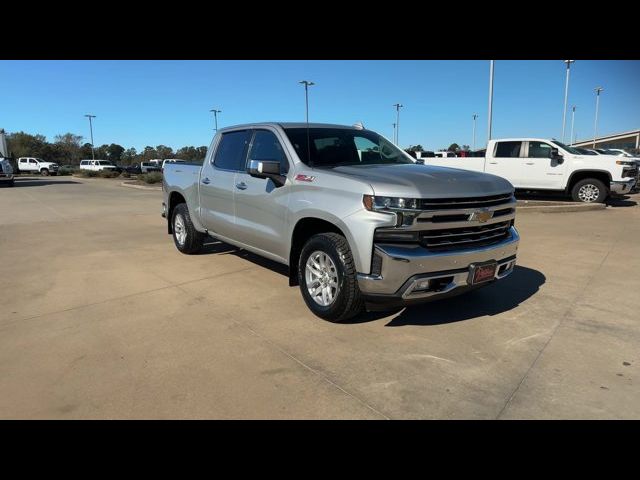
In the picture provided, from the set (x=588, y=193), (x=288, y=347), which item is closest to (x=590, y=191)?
(x=588, y=193)

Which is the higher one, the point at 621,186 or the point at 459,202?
the point at 459,202

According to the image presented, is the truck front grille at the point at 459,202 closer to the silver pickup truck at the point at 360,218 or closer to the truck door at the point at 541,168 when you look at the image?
the silver pickup truck at the point at 360,218

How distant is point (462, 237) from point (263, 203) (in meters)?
2.16

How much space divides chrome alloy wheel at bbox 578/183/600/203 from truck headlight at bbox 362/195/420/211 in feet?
40.6

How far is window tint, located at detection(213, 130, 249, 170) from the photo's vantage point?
5508 millimetres

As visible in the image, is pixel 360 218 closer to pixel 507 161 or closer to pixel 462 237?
pixel 462 237

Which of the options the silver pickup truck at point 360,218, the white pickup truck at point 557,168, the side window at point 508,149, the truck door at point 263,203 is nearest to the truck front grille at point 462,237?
the silver pickup truck at point 360,218

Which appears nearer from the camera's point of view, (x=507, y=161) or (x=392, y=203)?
(x=392, y=203)

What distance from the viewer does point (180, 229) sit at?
23.4 feet

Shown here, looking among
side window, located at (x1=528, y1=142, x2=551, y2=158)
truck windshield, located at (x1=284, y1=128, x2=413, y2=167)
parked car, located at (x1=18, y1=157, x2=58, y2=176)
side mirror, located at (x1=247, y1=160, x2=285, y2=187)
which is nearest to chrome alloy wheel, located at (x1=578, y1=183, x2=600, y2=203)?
side window, located at (x1=528, y1=142, x2=551, y2=158)

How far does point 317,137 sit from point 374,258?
6.30ft

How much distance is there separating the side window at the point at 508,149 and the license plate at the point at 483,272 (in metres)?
11.8
